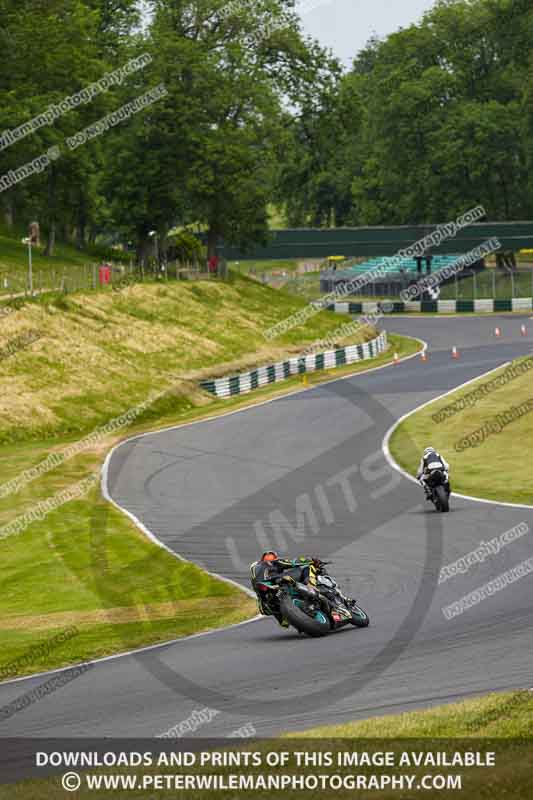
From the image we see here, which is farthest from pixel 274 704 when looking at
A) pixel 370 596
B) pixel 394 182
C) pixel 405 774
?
pixel 394 182

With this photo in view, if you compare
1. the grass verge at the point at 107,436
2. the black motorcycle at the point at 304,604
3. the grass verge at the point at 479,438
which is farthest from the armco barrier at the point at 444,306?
the black motorcycle at the point at 304,604

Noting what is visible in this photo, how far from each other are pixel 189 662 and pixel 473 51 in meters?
105

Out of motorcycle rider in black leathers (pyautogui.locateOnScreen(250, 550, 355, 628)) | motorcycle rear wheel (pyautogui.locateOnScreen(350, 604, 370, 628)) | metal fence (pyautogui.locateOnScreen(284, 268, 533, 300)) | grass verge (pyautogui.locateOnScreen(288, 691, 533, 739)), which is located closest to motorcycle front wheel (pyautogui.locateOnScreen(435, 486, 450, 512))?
motorcycle rear wheel (pyautogui.locateOnScreen(350, 604, 370, 628))

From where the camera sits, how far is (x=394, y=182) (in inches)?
4414

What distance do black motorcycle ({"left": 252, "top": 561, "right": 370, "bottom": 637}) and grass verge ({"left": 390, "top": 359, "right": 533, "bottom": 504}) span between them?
38.1 feet

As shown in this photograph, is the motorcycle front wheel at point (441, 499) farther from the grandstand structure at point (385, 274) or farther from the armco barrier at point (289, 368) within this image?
the grandstand structure at point (385, 274)

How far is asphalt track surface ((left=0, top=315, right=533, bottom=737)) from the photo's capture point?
14.0m

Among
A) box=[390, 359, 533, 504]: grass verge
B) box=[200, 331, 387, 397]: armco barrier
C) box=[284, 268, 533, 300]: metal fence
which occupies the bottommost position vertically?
box=[390, 359, 533, 504]: grass verge

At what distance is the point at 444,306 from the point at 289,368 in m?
30.8

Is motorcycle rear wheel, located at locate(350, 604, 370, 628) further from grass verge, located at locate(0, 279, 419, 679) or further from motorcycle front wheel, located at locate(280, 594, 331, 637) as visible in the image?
grass verge, located at locate(0, 279, 419, 679)

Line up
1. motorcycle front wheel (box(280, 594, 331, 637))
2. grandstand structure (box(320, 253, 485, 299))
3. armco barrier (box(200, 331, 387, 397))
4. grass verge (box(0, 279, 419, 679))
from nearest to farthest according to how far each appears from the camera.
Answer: motorcycle front wheel (box(280, 594, 331, 637))
grass verge (box(0, 279, 419, 679))
armco barrier (box(200, 331, 387, 397))
grandstand structure (box(320, 253, 485, 299))

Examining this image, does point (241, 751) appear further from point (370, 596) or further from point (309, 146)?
point (309, 146)

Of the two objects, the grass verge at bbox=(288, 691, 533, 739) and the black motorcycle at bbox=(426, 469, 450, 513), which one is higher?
the grass verge at bbox=(288, 691, 533, 739)

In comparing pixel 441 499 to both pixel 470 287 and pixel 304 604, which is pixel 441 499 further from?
pixel 470 287
